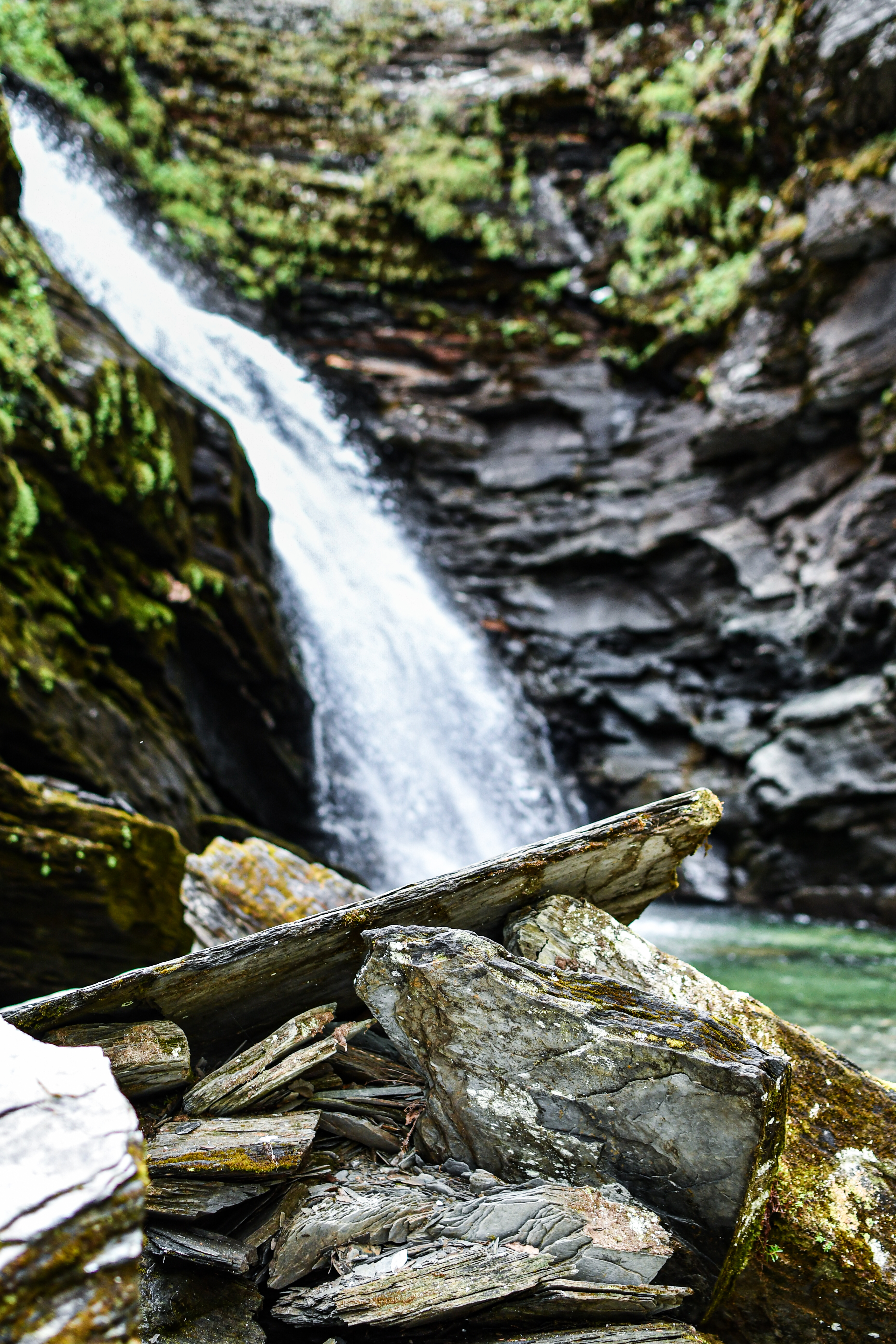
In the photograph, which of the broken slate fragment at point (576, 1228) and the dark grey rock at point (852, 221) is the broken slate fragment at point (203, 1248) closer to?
the broken slate fragment at point (576, 1228)

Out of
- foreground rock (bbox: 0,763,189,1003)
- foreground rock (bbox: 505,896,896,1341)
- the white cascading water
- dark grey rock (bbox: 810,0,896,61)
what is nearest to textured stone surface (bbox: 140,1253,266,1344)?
foreground rock (bbox: 505,896,896,1341)

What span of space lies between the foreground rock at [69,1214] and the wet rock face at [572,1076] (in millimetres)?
968

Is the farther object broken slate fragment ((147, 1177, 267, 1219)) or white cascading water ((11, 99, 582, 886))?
white cascading water ((11, 99, 582, 886))

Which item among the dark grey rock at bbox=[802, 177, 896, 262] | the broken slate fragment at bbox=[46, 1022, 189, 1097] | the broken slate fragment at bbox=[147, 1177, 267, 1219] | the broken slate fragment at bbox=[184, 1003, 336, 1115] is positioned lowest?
the broken slate fragment at bbox=[147, 1177, 267, 1219]

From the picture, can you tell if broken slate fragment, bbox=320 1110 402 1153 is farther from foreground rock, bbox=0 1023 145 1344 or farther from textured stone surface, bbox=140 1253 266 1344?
foreground rock, bbox=0 1023 145 1344

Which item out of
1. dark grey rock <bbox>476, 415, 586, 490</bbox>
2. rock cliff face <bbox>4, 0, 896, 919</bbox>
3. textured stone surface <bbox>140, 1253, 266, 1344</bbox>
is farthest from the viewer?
dark grey rock <bbox>476, 415, 586, 490</bbox>

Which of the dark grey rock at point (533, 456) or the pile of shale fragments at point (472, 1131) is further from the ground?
the dark grey rock at point (533, 456)

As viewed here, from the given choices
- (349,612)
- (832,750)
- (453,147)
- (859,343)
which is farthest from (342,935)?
(453,147)

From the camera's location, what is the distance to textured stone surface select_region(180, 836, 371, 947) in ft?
12.1

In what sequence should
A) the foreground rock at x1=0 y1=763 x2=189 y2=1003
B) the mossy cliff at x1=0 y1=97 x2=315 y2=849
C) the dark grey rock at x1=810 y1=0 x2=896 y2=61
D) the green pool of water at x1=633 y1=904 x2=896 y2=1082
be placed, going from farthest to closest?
1. the dark grey rock at x1=810 y1=0 x2=896 y2=61
2. the mossy cliff at x1=0 y1=97 x2=315 y2=849
3. the green pool of water at x1=633 y1=904 x2=896 y2=1082
4. the foreground rock at x1=0 y1=763 x2=189 y2=1003

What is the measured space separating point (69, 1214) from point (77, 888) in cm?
395

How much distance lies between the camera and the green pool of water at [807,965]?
5.55m

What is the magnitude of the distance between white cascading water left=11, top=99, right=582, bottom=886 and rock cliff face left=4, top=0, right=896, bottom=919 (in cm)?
146

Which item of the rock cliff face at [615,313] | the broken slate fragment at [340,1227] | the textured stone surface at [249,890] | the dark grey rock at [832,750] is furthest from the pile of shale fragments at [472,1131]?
the rock cliff face at [615,313]
